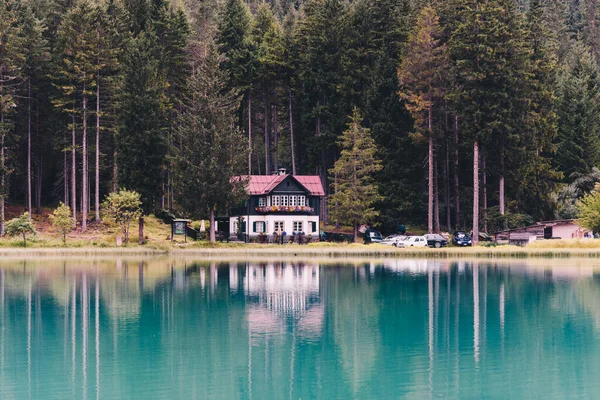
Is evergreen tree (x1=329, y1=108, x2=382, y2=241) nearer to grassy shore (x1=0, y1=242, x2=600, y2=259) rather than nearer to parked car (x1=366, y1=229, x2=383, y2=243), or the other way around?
parked car (x1=366, y1=229, x2=383, y2=243)

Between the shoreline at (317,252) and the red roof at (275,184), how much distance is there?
14.6 meters

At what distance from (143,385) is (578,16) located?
163 m

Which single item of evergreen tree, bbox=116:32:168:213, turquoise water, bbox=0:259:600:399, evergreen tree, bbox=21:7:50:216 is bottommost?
turquoise water, bbox=0:259:600:399

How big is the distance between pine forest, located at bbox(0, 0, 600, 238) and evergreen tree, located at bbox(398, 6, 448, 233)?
0.55 feet

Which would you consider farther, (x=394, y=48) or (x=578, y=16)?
(x=578, y=16)

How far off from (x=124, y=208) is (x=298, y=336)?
46408 mm

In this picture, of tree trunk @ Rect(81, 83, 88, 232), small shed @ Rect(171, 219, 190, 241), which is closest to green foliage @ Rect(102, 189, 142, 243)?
tree trunk @ Rect(81, 83, 88, 232)

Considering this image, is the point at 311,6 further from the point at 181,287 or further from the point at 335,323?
the point at 335,323

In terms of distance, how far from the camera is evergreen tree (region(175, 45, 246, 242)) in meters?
75.8

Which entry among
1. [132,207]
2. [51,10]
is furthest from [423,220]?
[51,10]

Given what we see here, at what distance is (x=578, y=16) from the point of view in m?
169

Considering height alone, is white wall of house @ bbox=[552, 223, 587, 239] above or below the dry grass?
above

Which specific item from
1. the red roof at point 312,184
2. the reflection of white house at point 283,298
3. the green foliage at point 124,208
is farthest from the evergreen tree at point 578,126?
the reflection of white house at point 283,298

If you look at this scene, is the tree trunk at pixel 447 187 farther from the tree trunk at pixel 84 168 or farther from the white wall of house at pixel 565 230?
the tree trunk at pixel 84 168
